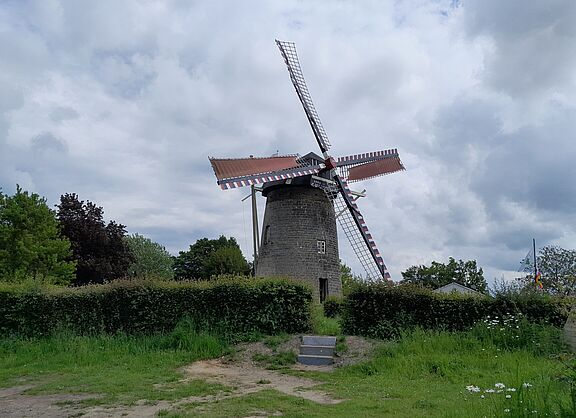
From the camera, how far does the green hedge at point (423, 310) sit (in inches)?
495

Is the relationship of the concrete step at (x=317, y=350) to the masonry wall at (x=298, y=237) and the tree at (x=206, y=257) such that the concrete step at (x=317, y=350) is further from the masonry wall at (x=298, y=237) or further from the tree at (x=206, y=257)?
the tree at (x=206, y=257)

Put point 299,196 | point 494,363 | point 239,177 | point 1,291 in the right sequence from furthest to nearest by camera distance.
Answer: point 299,196
point 239,177
point 1,291
point 494,363

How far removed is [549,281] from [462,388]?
22.3ft

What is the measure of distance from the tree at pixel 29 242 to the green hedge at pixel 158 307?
11130 millimetres

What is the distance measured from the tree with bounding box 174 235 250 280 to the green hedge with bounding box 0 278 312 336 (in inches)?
1247

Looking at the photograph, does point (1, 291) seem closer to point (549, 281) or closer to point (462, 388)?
point (462, 388)

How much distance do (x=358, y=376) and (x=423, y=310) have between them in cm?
373

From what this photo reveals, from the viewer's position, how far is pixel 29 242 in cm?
2652

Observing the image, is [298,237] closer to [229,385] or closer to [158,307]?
[158,307]

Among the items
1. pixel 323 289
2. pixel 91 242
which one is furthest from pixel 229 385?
pixel 91 242

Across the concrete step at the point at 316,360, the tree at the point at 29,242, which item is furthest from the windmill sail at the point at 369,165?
the tree at the point at 29,242

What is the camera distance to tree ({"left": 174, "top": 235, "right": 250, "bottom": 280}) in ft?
154

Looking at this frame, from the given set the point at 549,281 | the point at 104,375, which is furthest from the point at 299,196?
the point at 104,375

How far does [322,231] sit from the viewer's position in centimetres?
2266
